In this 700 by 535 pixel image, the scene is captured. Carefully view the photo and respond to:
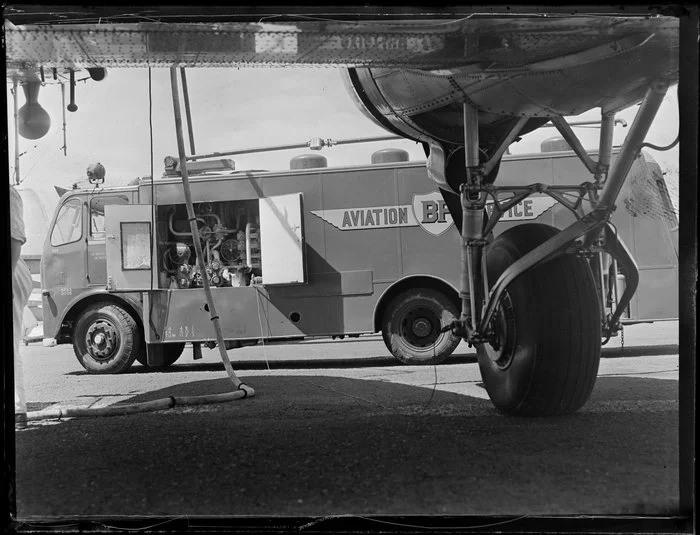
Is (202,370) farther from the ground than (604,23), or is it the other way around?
(604,23)

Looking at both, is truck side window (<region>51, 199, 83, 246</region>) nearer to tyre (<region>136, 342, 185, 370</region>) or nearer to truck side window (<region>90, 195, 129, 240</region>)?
truck side window (<region>90, 195, 129, 240</region>)

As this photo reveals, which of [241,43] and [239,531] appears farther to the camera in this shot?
[241,43]

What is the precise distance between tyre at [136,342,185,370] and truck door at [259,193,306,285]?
5.03 ft

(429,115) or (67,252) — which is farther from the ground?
(429,115)

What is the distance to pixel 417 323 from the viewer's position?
300 inches

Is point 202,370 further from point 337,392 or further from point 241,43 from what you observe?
point 241,43

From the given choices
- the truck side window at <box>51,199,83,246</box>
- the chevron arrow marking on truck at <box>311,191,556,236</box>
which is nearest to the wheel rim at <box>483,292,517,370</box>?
the chevron arrow marking on truck at <box>311,191,556,236</box>

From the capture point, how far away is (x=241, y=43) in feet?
8.46

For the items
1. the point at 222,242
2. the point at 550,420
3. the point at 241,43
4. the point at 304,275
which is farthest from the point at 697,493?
the point at 222,242

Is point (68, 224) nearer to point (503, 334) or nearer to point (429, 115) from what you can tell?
point (429, 115)

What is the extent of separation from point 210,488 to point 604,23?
8.07 ft

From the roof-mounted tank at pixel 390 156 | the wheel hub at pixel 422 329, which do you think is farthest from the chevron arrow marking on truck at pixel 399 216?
the wheel hub at pixel 422 329

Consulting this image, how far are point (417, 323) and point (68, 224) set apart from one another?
4.47 m

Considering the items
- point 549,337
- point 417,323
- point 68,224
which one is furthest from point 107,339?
point 549,337
